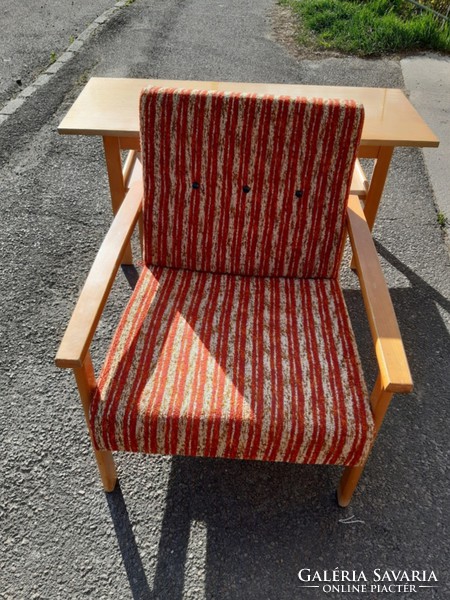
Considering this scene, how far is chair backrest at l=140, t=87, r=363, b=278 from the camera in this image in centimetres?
182

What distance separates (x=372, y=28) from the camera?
5.95 metres

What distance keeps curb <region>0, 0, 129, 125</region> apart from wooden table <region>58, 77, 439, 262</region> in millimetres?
2024

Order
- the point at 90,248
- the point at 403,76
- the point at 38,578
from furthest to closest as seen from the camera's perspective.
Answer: the point at 403,76, the point at 90,248, the point at 38,578

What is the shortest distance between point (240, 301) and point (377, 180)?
1028 millimetres

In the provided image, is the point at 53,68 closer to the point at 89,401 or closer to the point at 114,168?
the point at 114,168

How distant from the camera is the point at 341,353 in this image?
1.71m

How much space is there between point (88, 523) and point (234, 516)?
520 mm

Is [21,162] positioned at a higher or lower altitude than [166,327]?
lower

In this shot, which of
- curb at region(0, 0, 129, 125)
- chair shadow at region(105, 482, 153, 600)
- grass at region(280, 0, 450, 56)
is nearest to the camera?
chair shadow at region(105, 482, 153, 600)

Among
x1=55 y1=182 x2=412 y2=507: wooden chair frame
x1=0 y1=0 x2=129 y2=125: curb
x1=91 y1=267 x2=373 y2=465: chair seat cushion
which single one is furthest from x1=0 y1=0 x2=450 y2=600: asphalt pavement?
x1=0 y1=0 x2=129 y2=125: curb

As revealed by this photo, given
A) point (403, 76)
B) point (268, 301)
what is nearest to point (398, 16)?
point (403, 76)

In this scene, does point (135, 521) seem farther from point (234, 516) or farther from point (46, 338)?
point (46, 338)

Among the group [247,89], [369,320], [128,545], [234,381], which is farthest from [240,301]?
[247,89]

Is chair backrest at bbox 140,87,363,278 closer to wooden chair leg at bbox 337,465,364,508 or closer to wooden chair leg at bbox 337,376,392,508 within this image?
wooden chair leg at bbox 337,376,392,508
